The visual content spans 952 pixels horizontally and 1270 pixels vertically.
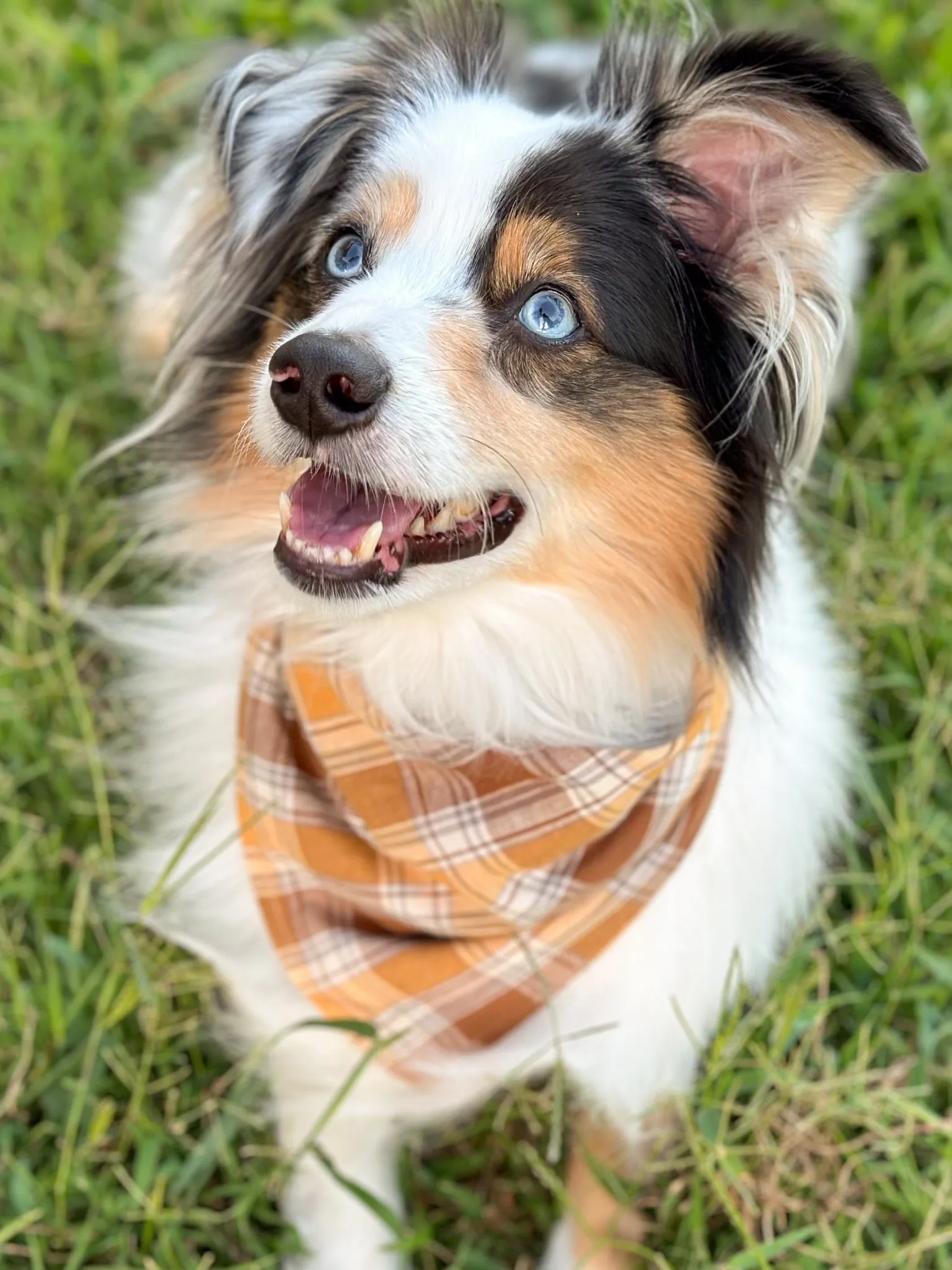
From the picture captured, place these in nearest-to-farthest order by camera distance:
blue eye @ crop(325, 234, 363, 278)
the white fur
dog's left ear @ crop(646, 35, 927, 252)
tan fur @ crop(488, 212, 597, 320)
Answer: dog's left ear @ crop(646, 35, 927, 252)
tan fur @ crop(488, 212, 597, 320)
blue eye @ crop(325, 234, 363, 278)
the white fur

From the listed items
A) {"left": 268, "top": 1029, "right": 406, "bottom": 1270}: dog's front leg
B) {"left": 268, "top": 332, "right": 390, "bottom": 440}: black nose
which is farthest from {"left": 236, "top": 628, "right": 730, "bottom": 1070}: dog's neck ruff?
{"left": 268, "top": 332, "right": 390, "bottom": 440}: black nose

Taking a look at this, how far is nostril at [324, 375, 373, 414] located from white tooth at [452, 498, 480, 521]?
247 millimetres

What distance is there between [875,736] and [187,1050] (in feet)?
6.09

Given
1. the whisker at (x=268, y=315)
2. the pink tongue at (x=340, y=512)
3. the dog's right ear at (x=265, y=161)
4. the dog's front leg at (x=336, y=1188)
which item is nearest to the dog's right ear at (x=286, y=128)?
the dog's right ear at (x=265, y=161)

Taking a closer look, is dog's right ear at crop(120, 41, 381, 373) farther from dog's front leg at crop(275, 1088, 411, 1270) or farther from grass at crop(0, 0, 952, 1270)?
dog's front leg at crop(275, 1088, 411, 1270)

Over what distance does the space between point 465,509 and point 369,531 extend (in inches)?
6.4

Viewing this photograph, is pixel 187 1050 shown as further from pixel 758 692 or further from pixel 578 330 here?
pixel 578 330

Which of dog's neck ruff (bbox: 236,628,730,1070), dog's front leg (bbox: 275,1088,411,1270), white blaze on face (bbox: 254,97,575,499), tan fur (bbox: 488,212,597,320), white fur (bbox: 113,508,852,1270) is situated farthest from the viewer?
dog's front leg (bbox: 275,1088,411,1270)

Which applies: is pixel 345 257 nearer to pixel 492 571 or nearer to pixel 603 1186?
pixel 492 571

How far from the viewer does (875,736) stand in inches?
137

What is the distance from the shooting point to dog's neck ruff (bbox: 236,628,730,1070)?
97.3 inches

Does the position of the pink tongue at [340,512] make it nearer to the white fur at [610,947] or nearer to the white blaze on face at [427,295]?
the white blaze on face at [427,295]

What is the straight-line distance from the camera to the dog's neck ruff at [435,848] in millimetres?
2473

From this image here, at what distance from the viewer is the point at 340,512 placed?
226 cm
